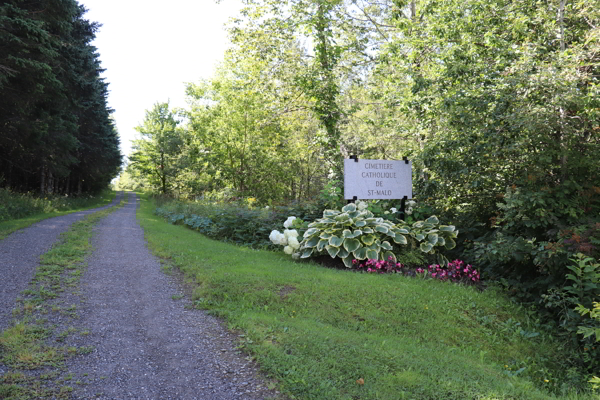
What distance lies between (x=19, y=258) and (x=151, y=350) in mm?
4277

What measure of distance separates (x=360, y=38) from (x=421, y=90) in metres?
5.80

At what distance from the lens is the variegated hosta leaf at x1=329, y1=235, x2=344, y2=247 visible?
20.4 feet

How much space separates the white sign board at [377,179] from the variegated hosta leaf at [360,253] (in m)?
1.36

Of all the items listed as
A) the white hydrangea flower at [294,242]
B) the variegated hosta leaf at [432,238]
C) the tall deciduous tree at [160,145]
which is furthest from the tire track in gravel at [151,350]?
the tall deciduous tree at [160,145]

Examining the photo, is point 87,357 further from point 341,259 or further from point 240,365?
point 341,259

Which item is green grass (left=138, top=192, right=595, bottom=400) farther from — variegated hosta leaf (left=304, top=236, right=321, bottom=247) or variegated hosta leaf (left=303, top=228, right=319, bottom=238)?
variegated hosta leaf (left=303, top=228, right=319, bottom=238)

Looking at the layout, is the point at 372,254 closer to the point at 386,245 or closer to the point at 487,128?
the point at 386,245

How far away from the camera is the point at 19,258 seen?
6090mm

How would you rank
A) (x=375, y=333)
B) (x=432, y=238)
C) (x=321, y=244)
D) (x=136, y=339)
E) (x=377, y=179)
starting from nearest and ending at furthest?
(x=136, y=339), (x=375, y=333), (x=321, y=244), (x=432, y=238), (x=377, y=179)

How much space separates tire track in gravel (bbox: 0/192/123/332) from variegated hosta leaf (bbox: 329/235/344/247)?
4.27 metres

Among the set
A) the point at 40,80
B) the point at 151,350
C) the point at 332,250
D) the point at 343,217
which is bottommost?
the point at 151,350

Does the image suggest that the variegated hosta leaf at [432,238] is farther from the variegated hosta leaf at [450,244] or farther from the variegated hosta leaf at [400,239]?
the variegated hosta leaf at [400,239]

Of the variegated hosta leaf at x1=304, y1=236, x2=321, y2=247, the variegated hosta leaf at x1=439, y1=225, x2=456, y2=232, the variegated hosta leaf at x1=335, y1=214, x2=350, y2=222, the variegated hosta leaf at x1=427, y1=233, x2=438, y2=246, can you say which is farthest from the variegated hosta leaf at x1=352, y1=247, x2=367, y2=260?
the variegated hosta leaf at x1=439, y1=225, x2=456, y2=232

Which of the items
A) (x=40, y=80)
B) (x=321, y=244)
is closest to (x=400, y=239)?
(x=321, y=244)
